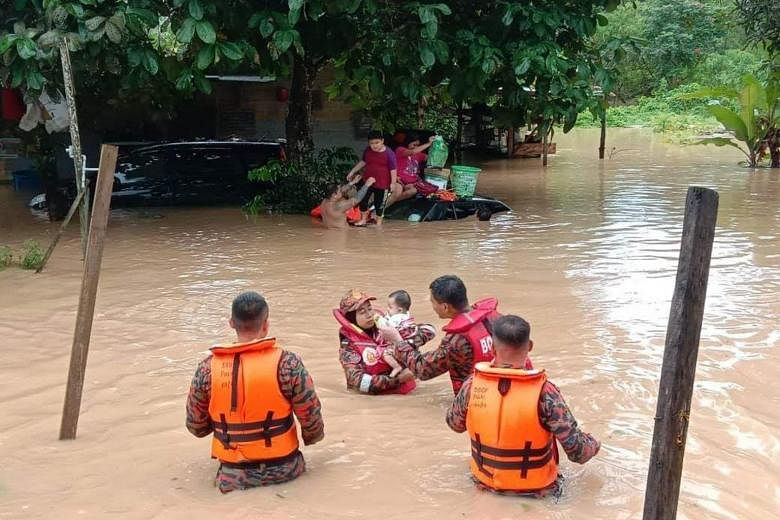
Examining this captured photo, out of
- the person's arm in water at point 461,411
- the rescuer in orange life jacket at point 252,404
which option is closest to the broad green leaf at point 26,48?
the rescuer in orange life jacket at point 252,404

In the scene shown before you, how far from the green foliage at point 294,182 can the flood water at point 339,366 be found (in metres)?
0.51

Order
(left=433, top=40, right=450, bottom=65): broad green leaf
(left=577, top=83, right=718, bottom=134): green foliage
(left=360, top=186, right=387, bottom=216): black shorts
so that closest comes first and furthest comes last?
1. (left=433, top=40, right=450, bottom=65): broad green leaf
2. (left=360, top=186, right=387, bottom=216): black shorts
3. (left=577, top=83, right=718, bottom=134): green foliage

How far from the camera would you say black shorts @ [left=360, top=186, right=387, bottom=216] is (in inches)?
483

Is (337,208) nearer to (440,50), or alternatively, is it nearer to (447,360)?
(440,50)

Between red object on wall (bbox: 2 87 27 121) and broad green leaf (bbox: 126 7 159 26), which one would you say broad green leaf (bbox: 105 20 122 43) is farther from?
red object on wall (bbox: 2 87 27 121)

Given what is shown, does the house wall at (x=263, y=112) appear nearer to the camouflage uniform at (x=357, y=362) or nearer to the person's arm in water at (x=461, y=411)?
the camouflage uniform at (x=357, y=362)

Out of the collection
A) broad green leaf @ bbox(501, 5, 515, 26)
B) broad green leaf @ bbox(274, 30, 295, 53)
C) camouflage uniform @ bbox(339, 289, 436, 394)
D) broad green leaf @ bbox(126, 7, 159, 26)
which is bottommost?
camouflage uniform @ bbox(339, 289, 436, 394)

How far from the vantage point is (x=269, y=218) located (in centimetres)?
1264

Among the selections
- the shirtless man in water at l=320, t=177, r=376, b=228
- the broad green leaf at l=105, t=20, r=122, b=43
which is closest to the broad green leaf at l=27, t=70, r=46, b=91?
the broad green leaf at l=105, t=20, r=122, b=43

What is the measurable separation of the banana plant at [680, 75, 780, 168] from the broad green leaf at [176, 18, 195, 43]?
12153mm

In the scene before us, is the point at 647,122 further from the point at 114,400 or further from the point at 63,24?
the point at 114,400

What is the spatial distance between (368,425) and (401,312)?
720 millimetres

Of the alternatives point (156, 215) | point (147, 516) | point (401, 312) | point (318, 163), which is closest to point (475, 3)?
point (318, 163)

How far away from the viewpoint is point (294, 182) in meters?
13.1
